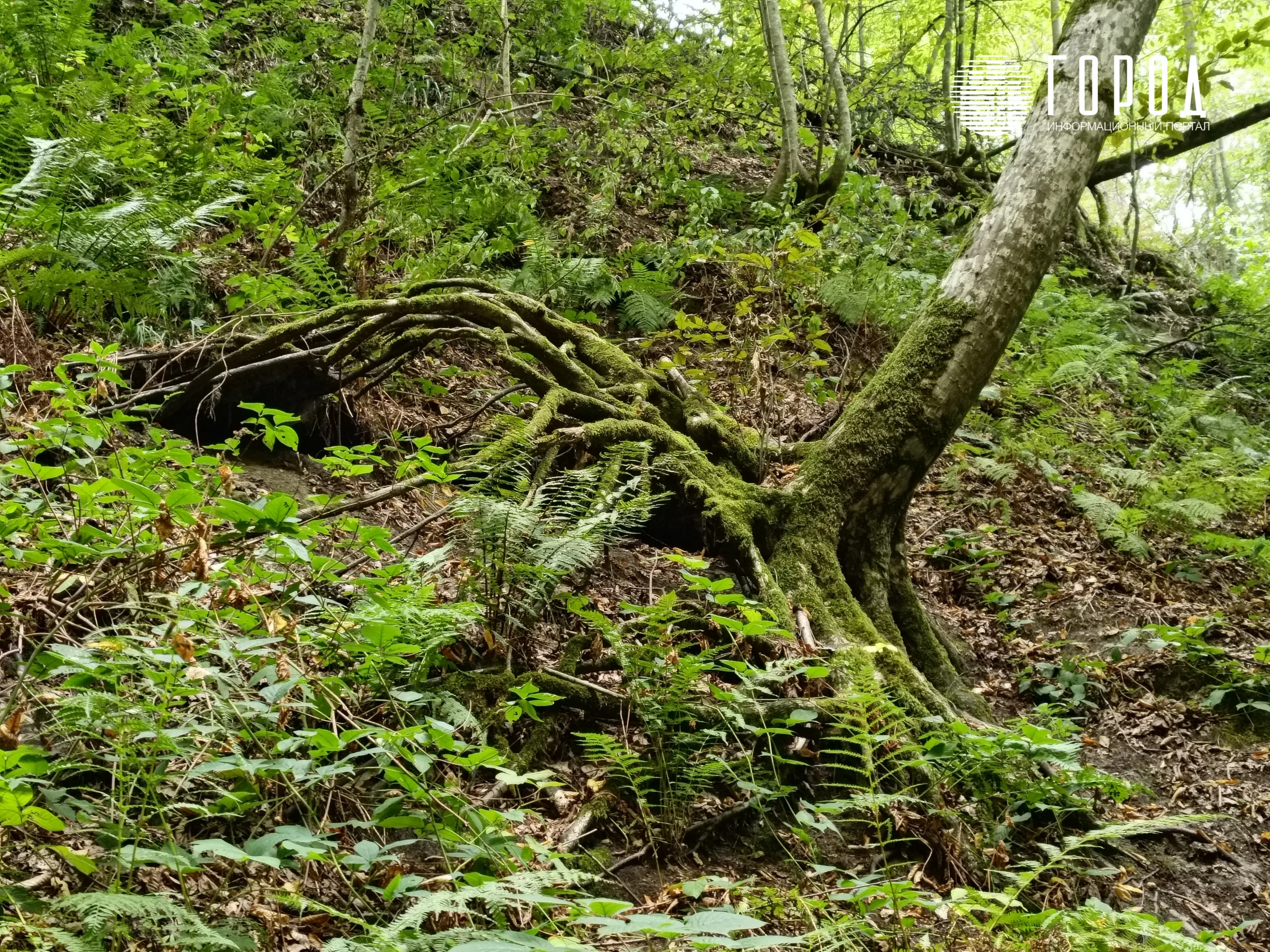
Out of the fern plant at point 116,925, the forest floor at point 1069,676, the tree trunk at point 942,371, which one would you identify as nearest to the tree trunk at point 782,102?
the forest floor at point 1069,676

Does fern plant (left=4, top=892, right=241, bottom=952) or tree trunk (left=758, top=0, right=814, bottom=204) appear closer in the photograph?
→ fern plant (left=4, top=892, right=241, bottom=952)

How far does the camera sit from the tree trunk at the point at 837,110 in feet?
31.2

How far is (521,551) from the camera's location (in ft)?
9.81

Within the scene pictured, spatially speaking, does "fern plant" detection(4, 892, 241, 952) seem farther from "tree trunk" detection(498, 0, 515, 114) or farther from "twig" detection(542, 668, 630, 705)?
"tree trunk" detection(498, 0, 515, 114)

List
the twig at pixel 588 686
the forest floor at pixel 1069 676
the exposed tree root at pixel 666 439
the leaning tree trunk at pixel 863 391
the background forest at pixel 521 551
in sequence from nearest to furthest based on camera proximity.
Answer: the background forest at pixel 521 551 < the forest floor at pixel 1069 676 < the twig at pixel 588 686 < the exposed tree root at pixel 666 439 < the leaning tree trunk at pixel 863 391

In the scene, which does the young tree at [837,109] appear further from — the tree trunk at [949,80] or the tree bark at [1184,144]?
the tree bark at [1184,144]

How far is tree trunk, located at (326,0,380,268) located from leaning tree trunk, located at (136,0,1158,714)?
1701mm

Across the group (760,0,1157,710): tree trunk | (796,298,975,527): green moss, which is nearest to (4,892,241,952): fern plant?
(760,0,1157,710): tree trunk

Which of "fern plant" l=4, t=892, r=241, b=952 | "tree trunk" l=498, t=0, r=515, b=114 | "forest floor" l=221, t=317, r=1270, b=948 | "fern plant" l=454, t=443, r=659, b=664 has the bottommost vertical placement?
"forest floor" l=221, t=317, r=1270, b=948

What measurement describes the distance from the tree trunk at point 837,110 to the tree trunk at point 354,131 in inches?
222

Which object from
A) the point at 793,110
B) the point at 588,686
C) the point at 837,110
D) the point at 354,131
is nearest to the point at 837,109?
the point at 837,110

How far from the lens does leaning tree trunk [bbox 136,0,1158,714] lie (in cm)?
414

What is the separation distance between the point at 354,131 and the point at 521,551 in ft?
14.3

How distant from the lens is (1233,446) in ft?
26.1
